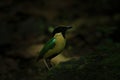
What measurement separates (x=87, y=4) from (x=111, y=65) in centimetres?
801

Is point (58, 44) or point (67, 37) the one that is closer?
point (58, 44)

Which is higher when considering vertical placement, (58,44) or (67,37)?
(67,37)

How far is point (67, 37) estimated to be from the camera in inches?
376

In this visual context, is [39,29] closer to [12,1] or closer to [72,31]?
[72,31]

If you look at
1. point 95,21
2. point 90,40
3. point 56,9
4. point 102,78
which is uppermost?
point 56,9

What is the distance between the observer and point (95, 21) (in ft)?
36.2

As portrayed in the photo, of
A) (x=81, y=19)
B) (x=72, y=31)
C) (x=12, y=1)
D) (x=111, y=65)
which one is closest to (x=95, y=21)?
(x=81, y=19)

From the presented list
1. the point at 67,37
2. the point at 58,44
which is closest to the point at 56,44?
the point at 58,44

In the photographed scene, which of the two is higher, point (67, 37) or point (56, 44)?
point (67, 37)

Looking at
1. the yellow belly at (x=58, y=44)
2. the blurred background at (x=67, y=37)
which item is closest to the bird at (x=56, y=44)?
the yellow belly at (x=58, y=44)

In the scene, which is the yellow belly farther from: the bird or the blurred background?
the blurred background

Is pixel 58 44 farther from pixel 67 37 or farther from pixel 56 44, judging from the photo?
pixel 67 37

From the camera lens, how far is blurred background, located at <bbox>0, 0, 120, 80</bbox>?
4.81m

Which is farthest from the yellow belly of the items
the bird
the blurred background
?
the blurred background
